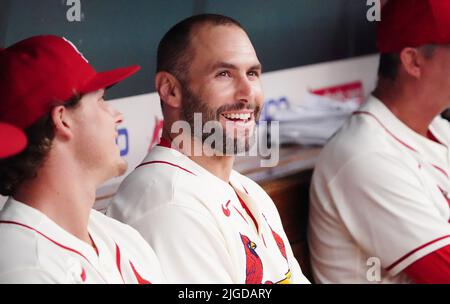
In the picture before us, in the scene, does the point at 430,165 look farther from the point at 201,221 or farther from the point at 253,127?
the point at 201,221

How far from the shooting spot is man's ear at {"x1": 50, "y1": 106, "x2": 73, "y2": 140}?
145 centimetres

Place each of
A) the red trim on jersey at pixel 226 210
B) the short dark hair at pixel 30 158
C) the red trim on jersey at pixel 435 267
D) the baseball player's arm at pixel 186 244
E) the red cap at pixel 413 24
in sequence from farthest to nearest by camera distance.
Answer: the red cap at pixel 413 24 < the red trim on jersey at pixel 435 267 < the red trim on jersey at pixel 226 210 < the baseball player's arm at pixel 186 244 < the short dark hair at pixel 30 158

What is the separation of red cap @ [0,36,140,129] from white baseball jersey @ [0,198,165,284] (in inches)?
6.3

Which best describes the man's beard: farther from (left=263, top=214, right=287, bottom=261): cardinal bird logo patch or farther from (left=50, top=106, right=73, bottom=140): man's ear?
(left=50, top=106, right=73, bottom=140): man's ear

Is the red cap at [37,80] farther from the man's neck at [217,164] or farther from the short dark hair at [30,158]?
the man's neck at [217,164]

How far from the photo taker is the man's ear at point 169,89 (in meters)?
1.93

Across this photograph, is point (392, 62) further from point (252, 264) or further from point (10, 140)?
point (10, 140)

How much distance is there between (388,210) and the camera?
230 centimetres

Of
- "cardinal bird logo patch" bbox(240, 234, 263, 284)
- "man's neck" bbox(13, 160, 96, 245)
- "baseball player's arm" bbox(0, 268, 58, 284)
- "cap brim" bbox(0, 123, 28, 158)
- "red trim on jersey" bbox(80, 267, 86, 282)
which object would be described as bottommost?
"cardinal bird logo patch" bbox(240, 234, 263, 284)

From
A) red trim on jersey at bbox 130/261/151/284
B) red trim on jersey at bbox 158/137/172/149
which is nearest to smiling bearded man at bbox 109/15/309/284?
red trim on jersey at bbox 158/137/172/149

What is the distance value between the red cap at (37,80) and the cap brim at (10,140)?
0.29ft

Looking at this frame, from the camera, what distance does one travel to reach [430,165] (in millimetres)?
2512

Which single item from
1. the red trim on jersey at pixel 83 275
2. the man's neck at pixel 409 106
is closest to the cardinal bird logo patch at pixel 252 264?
the red trim on jersey at pixel 83 275

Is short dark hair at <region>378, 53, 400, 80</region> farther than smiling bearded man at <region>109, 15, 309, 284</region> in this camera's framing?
Yes
